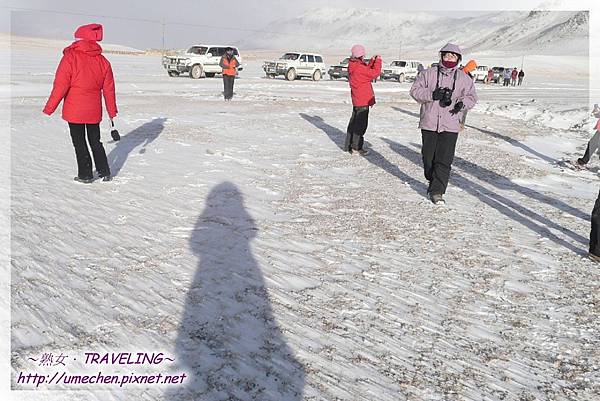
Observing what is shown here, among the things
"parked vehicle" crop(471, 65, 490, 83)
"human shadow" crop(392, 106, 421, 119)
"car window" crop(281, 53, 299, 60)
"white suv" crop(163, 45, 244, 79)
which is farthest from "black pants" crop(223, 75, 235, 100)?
"parked vehicle" crop(471, 65, 490, 83)

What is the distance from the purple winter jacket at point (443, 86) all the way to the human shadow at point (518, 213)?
1.08m

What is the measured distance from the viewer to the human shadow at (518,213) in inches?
185

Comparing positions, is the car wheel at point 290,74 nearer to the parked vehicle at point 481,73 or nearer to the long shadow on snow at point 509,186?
the parked vehicle at point 481,73

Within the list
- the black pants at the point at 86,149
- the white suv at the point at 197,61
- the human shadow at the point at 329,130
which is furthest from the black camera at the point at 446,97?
the white suv at the point at 197,61

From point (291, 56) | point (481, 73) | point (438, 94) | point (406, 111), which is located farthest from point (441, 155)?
point (481, 73)

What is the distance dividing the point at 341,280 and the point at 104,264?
1749 millimetres

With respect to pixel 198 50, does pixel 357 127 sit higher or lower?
lower

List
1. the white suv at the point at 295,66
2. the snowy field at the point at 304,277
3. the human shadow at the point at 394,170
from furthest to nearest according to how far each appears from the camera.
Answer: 1. the white suv at the point at 295,66
2. the human shadow at the point at 394,170
3. the snowy field at the point at 304,277

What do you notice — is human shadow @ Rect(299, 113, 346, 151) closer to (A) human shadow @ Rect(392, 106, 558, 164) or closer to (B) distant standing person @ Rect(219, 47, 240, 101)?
(A) human shadow @ Rect(392, 106, 558, 164)

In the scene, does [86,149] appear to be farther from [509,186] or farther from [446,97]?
[509,186]

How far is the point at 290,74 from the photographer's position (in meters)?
29.5

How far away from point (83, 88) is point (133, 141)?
3.27 m

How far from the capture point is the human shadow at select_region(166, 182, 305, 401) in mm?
2328

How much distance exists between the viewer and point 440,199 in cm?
562
